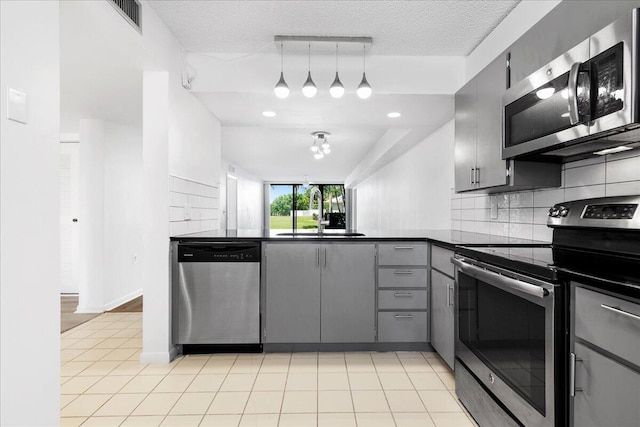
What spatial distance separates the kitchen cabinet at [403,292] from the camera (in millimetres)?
2801

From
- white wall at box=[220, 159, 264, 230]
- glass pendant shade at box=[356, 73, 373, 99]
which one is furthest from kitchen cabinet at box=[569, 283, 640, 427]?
white wall at box=[220, 159, 264, 230]

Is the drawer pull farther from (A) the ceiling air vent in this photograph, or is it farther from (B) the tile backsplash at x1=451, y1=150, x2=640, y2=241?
(A) the ceiling air vent

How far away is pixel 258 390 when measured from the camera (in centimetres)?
223

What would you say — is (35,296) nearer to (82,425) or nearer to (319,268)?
(82,425)

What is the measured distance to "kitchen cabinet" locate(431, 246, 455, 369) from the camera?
238 centimetres

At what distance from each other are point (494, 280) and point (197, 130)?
267 cm

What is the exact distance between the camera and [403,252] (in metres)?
2.82

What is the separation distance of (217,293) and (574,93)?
248 cm

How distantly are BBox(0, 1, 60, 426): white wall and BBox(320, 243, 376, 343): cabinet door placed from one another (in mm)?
1740

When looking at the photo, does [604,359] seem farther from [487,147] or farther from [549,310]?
[487,147]

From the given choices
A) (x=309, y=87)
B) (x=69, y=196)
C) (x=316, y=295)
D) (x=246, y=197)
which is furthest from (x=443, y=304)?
(x=246, y=197)

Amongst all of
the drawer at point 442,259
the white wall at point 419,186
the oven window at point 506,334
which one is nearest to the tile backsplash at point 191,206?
the drawer at point 442,259

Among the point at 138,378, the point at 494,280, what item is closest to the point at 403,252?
the point at 494,280

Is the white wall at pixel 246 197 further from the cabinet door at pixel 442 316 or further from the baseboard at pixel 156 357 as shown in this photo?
the cabinet door at pixel 442 316
